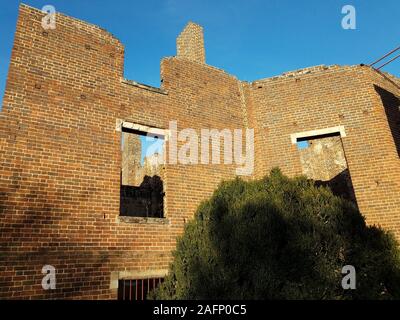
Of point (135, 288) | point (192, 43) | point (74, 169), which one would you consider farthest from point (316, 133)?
point (74, 169)

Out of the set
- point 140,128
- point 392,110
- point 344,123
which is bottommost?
point 140,128

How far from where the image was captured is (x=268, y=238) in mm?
5230

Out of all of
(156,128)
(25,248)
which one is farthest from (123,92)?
(25,248)

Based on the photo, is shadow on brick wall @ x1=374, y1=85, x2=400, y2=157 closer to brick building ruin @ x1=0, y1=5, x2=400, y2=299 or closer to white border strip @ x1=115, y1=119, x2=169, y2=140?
brick building ruin @ x1=0, y1=5, x2=400, y2=299

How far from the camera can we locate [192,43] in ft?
35.8

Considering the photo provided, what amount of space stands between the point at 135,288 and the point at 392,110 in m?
8.73

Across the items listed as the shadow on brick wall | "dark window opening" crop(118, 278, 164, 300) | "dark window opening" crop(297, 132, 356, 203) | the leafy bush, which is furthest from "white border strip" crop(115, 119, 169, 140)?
"dark window opening" crop(297, 132, 356, 203)

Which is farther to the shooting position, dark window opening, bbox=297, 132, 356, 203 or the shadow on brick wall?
dark window opening, bbox=297, 132, 356, 203

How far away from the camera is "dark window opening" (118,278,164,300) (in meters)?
6.36

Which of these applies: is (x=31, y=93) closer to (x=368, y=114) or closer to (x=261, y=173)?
(x=261, y=173)

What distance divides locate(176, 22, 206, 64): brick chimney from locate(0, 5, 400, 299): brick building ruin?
0.05 metres

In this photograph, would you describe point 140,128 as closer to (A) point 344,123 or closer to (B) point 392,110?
(A) point 344,123
